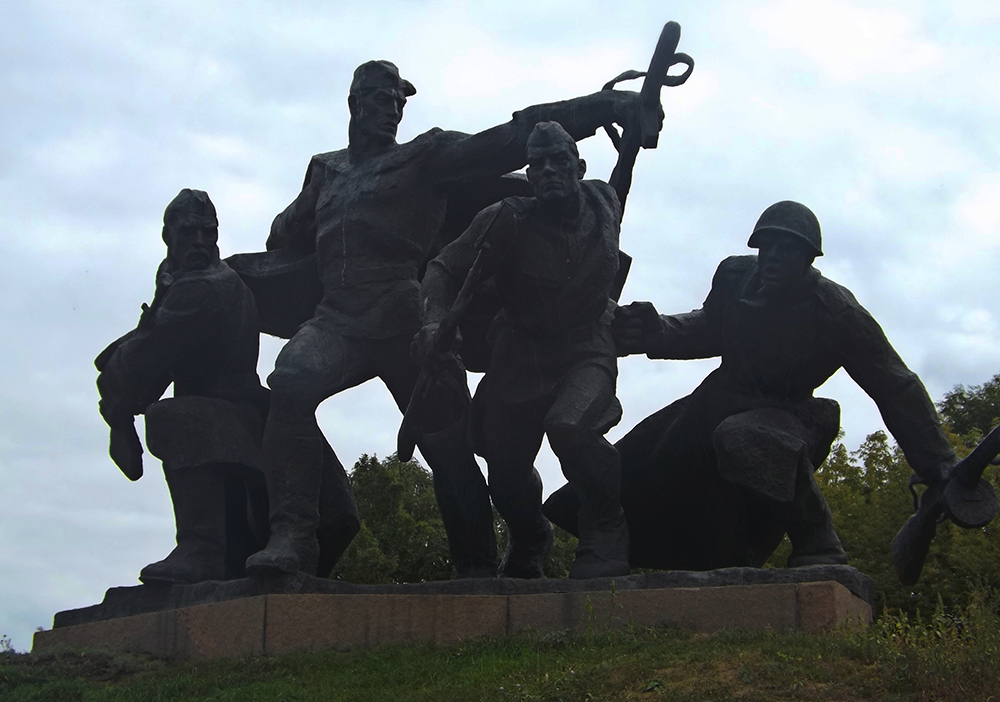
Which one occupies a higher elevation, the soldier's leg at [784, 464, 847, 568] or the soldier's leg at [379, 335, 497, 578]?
the soldier's leg at [379, 335, 497, 578]

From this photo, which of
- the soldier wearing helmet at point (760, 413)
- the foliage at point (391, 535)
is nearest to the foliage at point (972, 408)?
the foliage at point (391, 535)

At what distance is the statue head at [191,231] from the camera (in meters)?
8.51

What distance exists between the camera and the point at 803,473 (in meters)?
7.41

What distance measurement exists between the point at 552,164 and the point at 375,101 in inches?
67.7

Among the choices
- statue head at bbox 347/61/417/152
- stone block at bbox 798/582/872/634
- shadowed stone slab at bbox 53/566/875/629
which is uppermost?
statue head at bbox 347/61/417/152

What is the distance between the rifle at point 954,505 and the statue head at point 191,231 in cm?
451

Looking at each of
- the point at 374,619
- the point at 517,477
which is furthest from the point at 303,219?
the point at 374,619

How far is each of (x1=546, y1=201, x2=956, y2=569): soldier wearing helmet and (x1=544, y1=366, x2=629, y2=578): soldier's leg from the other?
63 cm

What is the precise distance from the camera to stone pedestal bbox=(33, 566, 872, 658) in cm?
654

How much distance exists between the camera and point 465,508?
8148mm

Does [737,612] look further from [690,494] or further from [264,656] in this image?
[264,656]

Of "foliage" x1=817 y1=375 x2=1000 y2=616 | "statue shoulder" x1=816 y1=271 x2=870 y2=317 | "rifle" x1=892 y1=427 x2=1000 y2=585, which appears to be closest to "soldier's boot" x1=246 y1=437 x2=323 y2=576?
"statue shoulder" x1=816 y1=271 x2=870 y2=317

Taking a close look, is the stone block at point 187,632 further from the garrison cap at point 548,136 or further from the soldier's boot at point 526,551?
the garrison cap at point 548,136

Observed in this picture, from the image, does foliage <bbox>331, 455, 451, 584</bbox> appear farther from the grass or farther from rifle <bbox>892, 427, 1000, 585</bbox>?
rifle <bbox>892, 427, 1000, 585</bbox>
